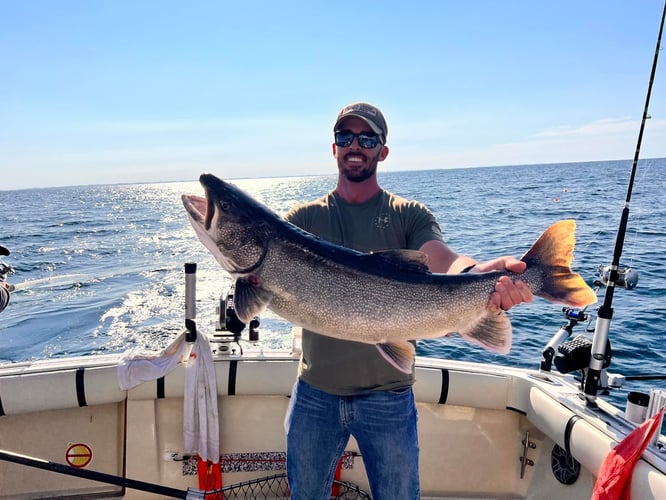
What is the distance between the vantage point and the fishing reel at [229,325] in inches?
211

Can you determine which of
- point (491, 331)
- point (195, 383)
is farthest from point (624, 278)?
point (195, 383)

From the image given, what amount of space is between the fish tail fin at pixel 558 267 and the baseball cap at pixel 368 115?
4.15 ft

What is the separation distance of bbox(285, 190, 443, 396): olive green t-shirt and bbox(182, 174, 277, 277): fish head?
54 centimetres

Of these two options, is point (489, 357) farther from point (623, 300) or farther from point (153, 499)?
point (153, 499)

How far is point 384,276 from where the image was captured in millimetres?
2908

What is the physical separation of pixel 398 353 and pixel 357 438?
2.38 feet

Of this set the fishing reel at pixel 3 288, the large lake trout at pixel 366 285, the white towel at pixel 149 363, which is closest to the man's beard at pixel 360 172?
the large lake trout at pixel 366 285

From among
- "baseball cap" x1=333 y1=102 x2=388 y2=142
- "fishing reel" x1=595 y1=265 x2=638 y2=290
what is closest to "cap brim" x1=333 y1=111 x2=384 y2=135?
"baseball cap" x1=333 y1=102 x2=388 y2=142

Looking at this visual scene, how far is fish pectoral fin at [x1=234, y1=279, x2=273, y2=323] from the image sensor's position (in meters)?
2.91

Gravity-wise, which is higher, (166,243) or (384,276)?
(384,276)

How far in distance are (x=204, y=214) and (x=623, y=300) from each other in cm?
1320

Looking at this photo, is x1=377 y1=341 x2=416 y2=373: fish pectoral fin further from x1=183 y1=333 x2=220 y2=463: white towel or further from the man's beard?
x1=183 y1=333 x2=220 y2=463: white towel

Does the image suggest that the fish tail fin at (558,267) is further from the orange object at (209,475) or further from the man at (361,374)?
the orange object at (209,475)

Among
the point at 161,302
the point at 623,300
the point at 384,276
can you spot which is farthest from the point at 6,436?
the point at 623,300
